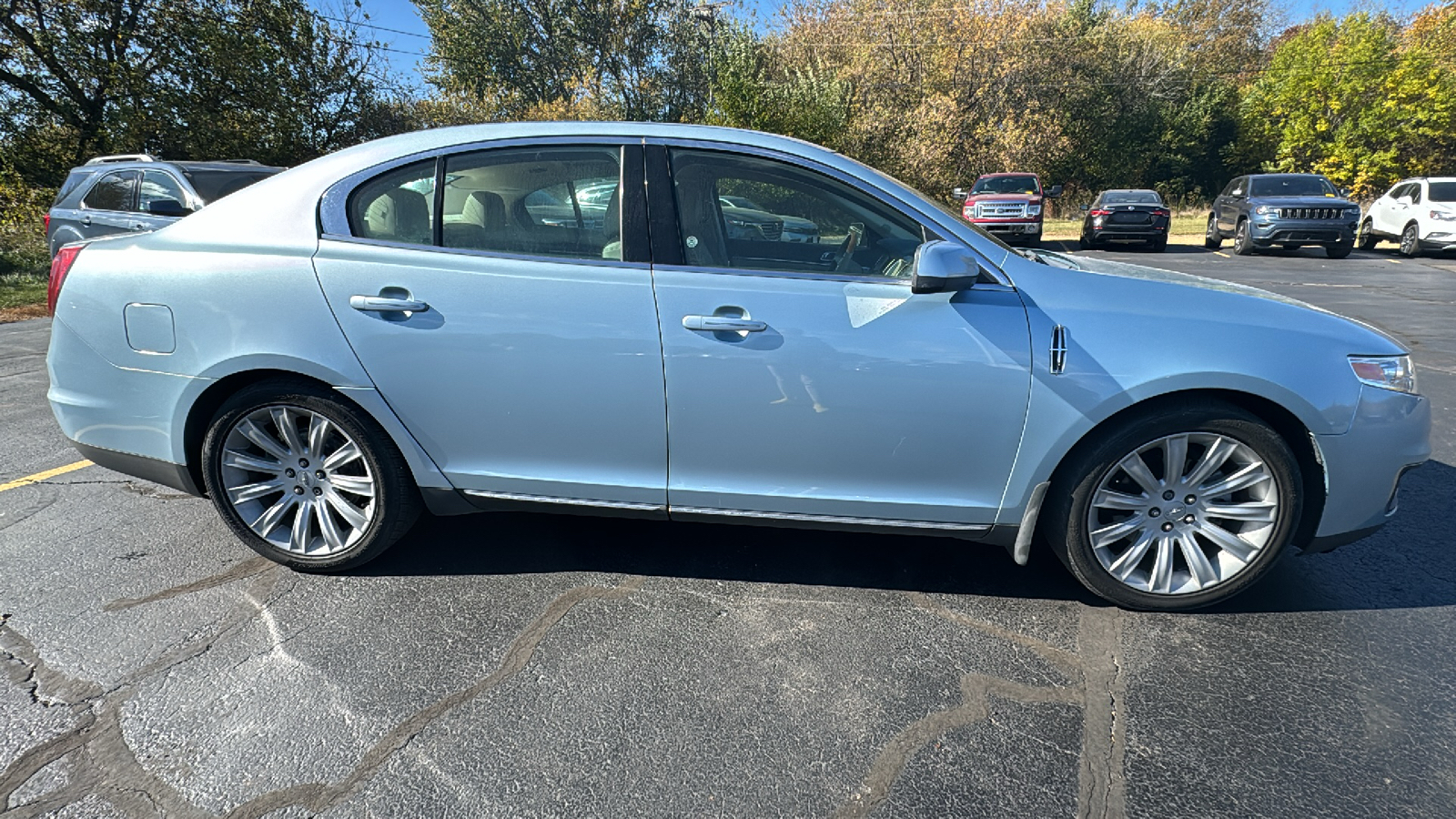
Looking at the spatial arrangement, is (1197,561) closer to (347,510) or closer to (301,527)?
(347,510)

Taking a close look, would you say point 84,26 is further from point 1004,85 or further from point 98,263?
point 1004,85

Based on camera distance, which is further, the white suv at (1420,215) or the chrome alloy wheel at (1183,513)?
the white suv at (1420,215)

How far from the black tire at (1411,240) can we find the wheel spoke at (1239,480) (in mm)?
19204

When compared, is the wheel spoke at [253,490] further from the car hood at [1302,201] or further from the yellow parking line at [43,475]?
the car hood at [1302,201]

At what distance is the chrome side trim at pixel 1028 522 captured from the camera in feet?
8.99

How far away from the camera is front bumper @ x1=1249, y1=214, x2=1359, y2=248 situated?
16484mm

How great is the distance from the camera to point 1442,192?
16.5 metres

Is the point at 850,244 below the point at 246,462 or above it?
above

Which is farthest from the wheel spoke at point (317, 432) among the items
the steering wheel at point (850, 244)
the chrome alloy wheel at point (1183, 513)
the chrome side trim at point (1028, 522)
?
the chrome alloy wheel at point (1183, 513)

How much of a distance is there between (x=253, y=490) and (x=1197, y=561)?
3543mm

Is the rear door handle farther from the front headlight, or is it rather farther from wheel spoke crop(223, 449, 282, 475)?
the front headlight

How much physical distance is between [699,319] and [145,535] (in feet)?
8.90

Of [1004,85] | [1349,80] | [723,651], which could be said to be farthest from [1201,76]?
[723,651]

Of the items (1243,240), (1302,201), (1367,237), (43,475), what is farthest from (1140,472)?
(1367,237)
